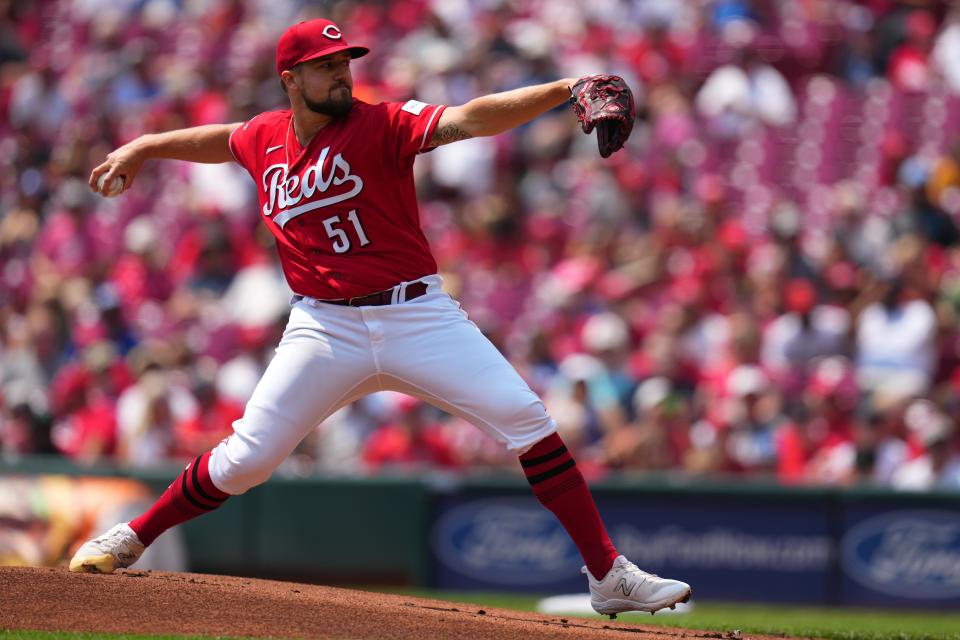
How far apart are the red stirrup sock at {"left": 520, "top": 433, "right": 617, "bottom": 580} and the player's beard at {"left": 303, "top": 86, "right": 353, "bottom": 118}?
53.5 inches

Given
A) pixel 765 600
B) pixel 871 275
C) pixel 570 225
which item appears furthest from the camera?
pixel 570 225

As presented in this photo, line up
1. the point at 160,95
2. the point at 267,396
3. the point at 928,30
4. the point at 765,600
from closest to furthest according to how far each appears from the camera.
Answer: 1. the point at 267,396
2. the point at 765,600
3. the point at 928,30
4. the point at 160,95

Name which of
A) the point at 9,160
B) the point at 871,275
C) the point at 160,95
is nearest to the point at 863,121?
the point at 871,275

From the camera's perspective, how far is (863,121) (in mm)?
12555

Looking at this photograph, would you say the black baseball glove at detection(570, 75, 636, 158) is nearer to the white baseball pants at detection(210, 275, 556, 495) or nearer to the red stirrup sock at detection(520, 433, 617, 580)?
the white baseball pants at detection(210, 275, 556, 495)

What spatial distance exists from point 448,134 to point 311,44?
1.91 feet

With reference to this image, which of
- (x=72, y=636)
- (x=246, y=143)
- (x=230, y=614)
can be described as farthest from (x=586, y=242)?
(x=72, y=636)

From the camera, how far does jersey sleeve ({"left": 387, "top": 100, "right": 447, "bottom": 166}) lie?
4.97 metres

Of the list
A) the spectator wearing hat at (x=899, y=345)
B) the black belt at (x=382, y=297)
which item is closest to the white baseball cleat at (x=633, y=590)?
the black belt at (x=382, y=297)

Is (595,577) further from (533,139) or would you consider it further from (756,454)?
(533,139)

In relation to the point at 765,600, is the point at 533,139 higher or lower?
higher

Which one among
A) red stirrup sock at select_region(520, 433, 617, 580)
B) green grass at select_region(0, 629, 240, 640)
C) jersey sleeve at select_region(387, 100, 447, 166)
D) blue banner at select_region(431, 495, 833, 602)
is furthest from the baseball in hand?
blue banner at select_region(431, 495, 833, 602)

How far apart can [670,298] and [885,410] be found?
1.86m

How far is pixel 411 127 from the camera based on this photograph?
16.4 ft
